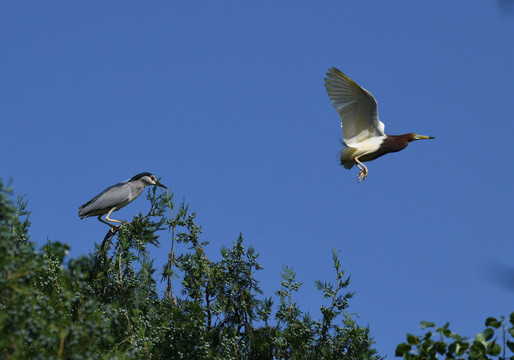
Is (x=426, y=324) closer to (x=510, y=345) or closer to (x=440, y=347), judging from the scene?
(x=440, y=347)

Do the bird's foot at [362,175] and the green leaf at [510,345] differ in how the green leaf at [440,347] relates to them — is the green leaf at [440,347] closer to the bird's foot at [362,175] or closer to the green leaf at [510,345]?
the green leaf at [510,345]

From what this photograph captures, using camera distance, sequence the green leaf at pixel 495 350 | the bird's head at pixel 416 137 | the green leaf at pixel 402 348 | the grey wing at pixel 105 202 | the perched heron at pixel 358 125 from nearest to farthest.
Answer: the green leaf at pixel 495 350 → the green leaf at pixel 402 348 → the grey wing at pixel 105 202 → the perched heron at pixel 358 125 → the bird's head at pixel 416 137

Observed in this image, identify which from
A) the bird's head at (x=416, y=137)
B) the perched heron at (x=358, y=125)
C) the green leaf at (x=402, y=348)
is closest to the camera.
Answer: the green leaf at (x=402, y=348)

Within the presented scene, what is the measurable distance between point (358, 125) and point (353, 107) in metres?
0.29

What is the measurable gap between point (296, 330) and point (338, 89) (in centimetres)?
357

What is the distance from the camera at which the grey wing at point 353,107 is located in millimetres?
7648

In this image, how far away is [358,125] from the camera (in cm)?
811

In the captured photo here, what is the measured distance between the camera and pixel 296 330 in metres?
5.06

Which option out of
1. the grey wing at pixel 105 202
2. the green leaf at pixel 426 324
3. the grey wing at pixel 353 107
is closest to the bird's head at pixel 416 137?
the grey wing at pixel 353 107

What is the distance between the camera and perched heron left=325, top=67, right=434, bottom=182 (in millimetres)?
7691

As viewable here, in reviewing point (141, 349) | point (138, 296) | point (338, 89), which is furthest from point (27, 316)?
point (338, 89)

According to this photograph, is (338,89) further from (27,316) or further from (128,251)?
(27,316)

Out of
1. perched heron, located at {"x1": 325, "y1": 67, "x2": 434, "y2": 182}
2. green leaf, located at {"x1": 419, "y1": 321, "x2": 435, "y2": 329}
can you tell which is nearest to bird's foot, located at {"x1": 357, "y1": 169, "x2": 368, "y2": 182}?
perched heron, located at {"x1": 325, "y1": 67, "x2": 434, "y2": 182}

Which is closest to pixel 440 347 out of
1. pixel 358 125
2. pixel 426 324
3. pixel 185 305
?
pixel 426 324
